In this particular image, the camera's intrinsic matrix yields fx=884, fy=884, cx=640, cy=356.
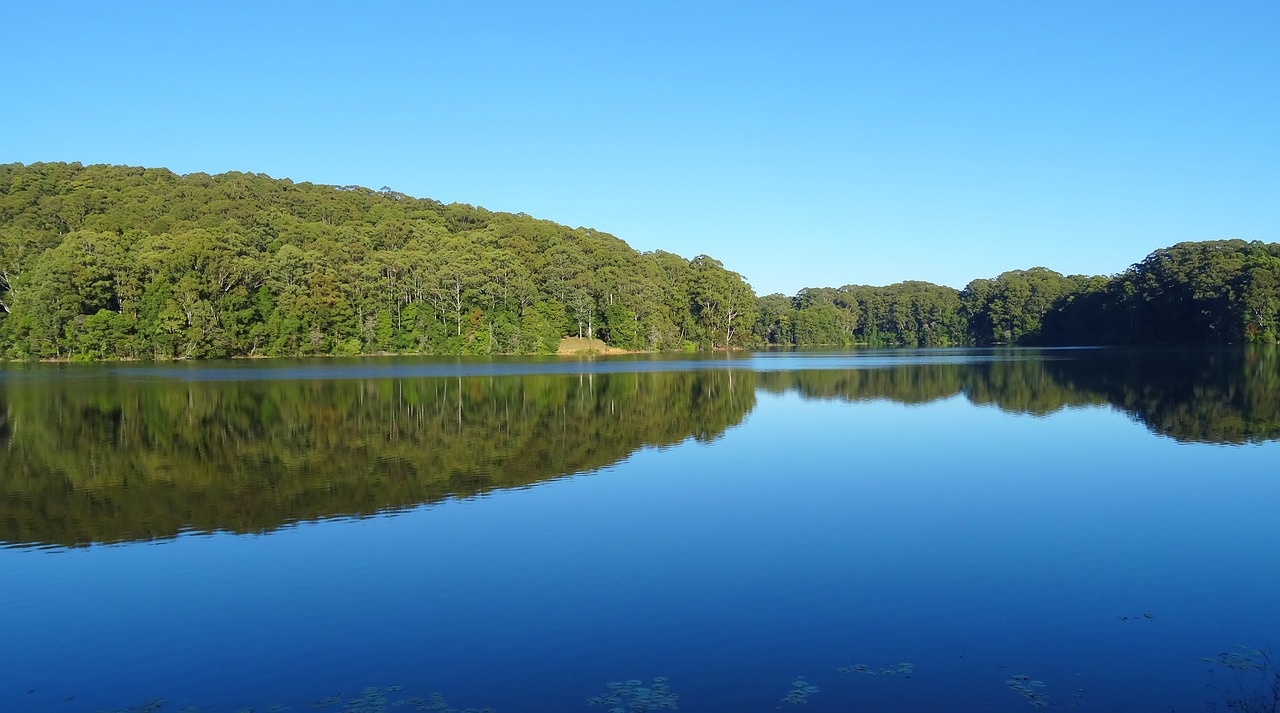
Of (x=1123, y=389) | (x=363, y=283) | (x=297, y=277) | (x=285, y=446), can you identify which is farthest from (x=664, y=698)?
(x=363, y=283)

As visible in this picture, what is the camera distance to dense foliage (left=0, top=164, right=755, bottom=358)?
7300cm

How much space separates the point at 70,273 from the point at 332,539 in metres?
73.0

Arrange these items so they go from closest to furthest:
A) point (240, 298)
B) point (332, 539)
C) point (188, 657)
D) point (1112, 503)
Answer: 1. point (188, 657)
2. point (332, 539)
3. point (1112, 503)
4. point (240, 298)

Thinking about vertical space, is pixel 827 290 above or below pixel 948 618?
above

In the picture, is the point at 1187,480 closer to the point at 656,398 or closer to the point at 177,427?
the point at 656,398

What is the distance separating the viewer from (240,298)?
3068 inches

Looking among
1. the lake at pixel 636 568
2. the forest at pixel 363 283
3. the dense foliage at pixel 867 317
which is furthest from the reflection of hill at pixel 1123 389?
the dense foliage at pixel 867 317

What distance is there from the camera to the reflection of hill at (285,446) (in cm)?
1373

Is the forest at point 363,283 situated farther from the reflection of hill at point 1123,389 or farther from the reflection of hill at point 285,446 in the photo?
the reflection of hill at point 1123,389

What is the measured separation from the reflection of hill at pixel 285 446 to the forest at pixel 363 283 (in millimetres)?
40093

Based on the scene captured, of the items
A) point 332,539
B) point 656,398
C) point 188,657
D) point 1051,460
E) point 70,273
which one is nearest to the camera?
point 188,657

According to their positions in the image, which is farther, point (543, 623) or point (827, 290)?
point (827, 290)

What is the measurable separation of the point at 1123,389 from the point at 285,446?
31.2m

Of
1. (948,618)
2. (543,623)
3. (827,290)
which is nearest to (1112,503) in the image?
(948,618)
